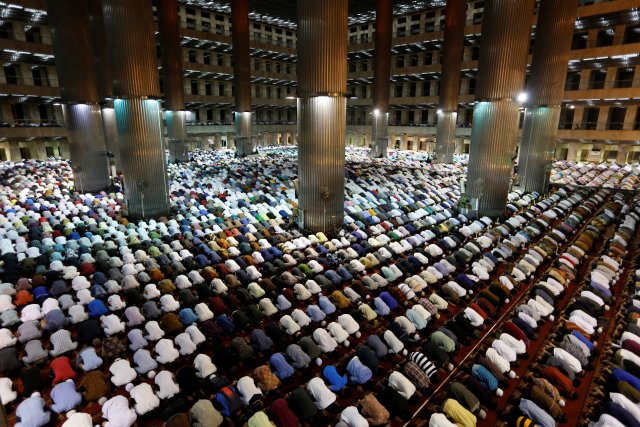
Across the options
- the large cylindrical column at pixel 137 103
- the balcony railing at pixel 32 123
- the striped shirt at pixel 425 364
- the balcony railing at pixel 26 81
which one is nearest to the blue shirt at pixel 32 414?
the striped shirt at pixel 425 364

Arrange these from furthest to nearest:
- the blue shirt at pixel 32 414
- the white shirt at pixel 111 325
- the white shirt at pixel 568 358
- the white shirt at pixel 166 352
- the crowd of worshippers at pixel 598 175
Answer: the crowd of worshippers at pixel 598 175, the white shirt at pixel 111 325, the white shirt at pixel 166 352, the white shirt at pixel 568 358, the blue shirt at pixel 32 414

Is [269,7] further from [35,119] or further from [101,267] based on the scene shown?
[101,267]

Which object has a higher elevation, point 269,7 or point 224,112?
point 269,7

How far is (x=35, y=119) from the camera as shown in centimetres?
3216

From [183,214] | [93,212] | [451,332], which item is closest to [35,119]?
[93,212]

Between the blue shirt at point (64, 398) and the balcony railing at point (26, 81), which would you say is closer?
the blue shirt at point (64, 398)

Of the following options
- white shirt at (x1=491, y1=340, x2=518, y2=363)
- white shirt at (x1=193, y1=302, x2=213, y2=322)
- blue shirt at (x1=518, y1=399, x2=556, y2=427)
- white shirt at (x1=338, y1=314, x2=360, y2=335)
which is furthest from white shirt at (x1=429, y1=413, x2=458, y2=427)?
white shirt at (x1=193, y1=302, x2=213, y2=322)

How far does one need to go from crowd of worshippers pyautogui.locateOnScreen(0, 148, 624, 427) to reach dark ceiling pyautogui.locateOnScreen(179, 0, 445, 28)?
2867 cm

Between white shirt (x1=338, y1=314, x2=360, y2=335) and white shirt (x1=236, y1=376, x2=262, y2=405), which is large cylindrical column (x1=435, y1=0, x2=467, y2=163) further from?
white shirt (x1=236, y1=376, x2=262, y2=405)

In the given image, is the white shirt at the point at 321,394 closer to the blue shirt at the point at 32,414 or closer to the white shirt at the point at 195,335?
the white shirt at the point at 195,335

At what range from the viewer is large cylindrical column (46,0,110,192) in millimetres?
19531

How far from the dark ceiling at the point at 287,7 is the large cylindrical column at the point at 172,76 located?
9.00 m

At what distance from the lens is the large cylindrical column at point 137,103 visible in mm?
14844

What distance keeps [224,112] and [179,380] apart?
42.9 meters
